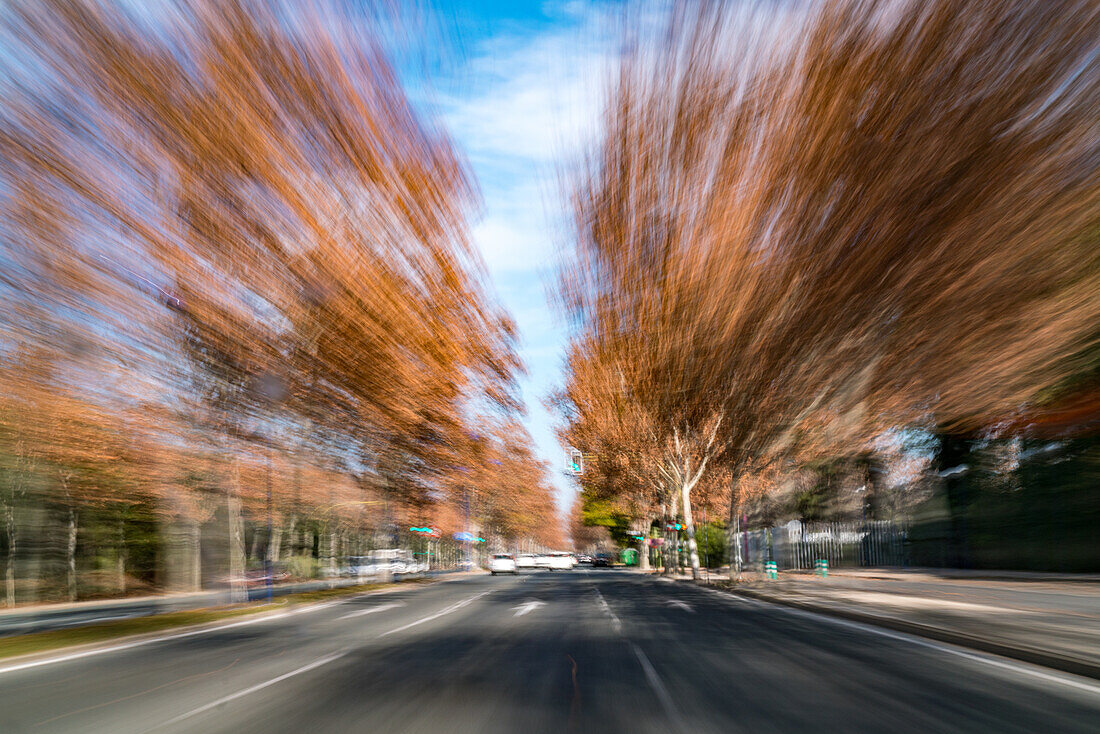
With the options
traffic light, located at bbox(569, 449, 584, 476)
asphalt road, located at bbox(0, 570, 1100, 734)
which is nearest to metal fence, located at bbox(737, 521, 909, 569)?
traffic light, located at bbox(569, 449, 584, 476)

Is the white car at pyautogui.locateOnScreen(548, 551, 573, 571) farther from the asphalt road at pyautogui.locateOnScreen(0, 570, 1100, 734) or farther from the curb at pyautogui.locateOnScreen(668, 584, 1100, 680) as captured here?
the asphalt road at pyautogui.locateOnScreen(0, 570, 1100, 734)

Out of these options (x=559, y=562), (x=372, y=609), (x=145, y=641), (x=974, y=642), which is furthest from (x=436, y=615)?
(x=559, y=562)

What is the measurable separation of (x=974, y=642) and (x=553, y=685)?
6778mm

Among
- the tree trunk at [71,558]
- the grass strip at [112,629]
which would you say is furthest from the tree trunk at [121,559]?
the grass strip at [112,629]

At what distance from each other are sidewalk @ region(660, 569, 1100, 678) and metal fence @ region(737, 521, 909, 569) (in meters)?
10.0

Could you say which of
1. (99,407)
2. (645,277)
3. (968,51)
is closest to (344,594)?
(99,407)

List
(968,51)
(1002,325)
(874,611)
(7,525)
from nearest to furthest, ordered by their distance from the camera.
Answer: (968,51) < (1002,325) < (874,611) < (7,525)

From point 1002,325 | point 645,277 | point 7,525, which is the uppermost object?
point 645,277

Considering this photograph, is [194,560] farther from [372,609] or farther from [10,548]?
[372,609]

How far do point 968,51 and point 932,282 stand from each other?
4.04 m

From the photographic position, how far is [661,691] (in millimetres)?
8383

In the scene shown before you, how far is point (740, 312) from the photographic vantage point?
1385cm

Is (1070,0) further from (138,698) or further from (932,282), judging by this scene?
(138,698)

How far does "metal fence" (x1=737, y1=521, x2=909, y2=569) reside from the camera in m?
41.5
